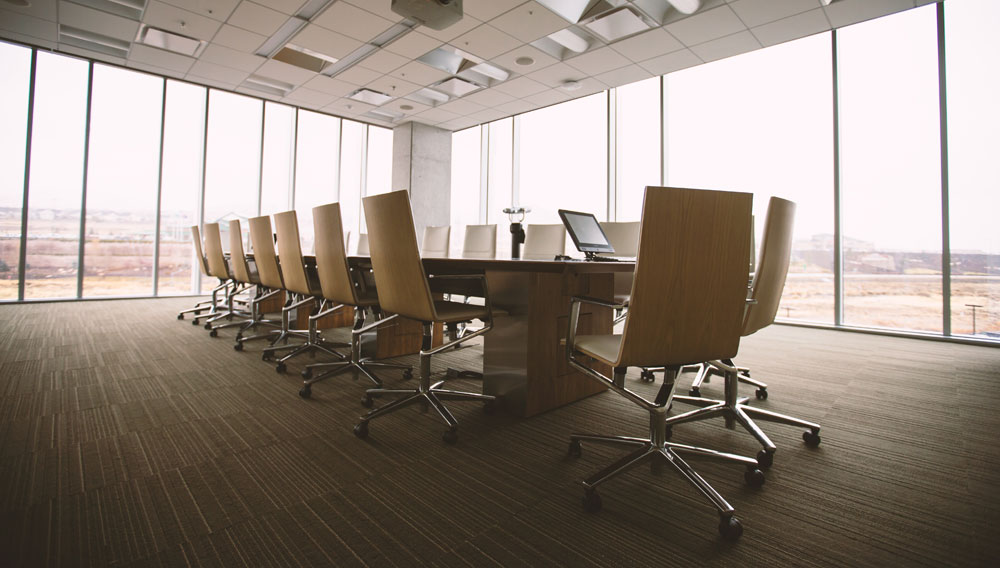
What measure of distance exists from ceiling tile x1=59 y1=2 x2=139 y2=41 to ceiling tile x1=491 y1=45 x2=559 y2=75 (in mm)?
4495

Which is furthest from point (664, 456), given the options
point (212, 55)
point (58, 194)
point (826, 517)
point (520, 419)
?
point (58, 194)

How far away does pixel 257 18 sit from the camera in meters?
5.12

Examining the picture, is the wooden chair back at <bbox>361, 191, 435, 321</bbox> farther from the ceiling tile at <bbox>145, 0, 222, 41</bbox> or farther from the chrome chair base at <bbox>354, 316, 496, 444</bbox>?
the ceiling tile at <bbox>145, 0, 222, 41</bbox>

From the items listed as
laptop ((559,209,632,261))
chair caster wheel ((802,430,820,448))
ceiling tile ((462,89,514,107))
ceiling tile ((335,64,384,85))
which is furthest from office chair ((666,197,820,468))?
ceiling tile ((335,64,384,85))

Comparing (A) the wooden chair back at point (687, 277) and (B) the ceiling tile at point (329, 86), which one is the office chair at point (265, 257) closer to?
(A) the wooden chair back at point (687, 277)

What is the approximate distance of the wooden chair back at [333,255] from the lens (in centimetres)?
270

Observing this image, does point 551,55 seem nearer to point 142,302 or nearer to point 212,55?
point 212,55

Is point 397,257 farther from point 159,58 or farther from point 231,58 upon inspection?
point 159,58

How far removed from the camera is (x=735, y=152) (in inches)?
239

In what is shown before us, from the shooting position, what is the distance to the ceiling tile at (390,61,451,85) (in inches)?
251

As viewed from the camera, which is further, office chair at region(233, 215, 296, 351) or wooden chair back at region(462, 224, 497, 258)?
wooden chair back at region(462, 224, 497, 258)

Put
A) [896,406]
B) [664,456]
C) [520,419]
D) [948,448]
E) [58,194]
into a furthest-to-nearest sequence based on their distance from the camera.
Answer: [58,194]
[896,406]
[520,419]
[948,448]
[664,456]

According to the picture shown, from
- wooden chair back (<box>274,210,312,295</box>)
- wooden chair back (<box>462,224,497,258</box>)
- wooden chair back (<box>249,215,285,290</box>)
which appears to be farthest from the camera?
wooden chair back (<box>462,224,497,258</box>)

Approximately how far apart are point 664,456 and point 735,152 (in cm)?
574
